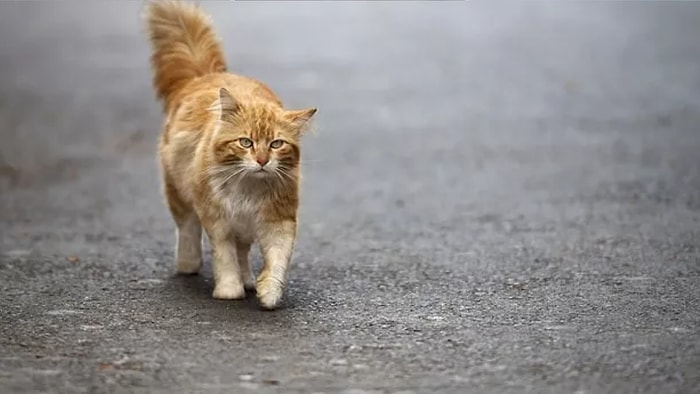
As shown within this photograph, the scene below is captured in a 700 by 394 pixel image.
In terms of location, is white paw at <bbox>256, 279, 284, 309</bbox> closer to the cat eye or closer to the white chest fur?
the white chest fur

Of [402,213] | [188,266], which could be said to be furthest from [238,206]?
[402,213]

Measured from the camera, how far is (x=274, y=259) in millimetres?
5488

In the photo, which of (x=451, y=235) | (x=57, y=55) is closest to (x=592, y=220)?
(x=451, y=235)

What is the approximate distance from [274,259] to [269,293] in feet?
0.54

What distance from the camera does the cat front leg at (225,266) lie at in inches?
222

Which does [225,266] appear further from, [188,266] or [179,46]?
[179,46]

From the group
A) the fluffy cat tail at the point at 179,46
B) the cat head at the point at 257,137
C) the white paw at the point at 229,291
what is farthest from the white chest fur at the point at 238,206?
the fluffy cat tail at the point at 179,46

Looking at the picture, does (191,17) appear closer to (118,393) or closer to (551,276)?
(551,276)

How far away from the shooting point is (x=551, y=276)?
Result: 612cm

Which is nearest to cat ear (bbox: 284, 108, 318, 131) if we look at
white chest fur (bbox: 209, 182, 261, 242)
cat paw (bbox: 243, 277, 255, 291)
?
white chest fur (bbox: 209, 182, 261, 242)

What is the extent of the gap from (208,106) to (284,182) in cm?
62

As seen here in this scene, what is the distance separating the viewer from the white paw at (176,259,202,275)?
627 cm

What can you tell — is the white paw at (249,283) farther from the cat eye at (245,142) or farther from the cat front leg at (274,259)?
the cat eye at (245,142)

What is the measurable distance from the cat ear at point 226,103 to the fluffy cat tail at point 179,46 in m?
1.03
